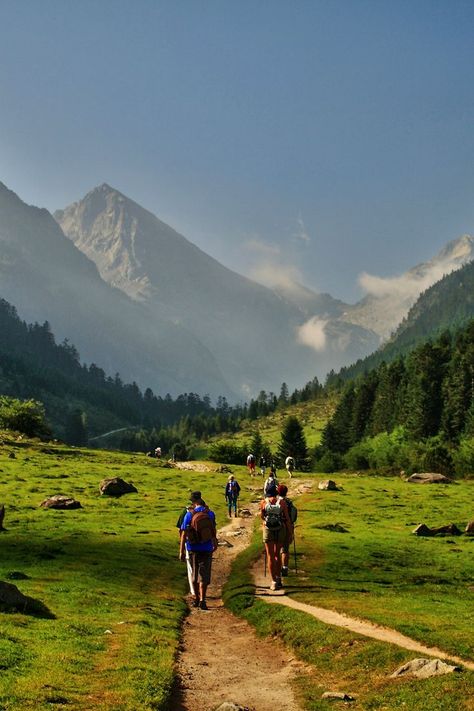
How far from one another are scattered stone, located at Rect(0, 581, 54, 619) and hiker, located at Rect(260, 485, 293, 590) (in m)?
10.4

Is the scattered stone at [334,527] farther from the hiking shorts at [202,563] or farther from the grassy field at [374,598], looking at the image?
the hiking shorts at [202,563]

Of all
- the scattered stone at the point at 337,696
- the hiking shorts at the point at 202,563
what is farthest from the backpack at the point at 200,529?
the scattered stone at the point at 337,696

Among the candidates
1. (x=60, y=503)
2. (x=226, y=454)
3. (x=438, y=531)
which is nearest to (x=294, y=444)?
(x=226, y=454)

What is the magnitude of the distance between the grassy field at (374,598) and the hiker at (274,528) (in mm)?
1057

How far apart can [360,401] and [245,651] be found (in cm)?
17156

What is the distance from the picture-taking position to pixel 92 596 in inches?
959

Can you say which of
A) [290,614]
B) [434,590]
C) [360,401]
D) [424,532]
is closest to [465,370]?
[360,401]

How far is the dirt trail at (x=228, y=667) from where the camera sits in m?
14.7

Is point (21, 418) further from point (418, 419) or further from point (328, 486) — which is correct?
point (418, 419)

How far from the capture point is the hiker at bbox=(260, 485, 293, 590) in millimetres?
26500

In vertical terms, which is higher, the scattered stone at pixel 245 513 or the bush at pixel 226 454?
the bush at pixel 226 454

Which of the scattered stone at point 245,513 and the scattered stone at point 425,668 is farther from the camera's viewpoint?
the scattered stone at point 245,513

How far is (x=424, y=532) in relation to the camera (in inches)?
1825

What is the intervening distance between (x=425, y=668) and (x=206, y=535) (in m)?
11.8
